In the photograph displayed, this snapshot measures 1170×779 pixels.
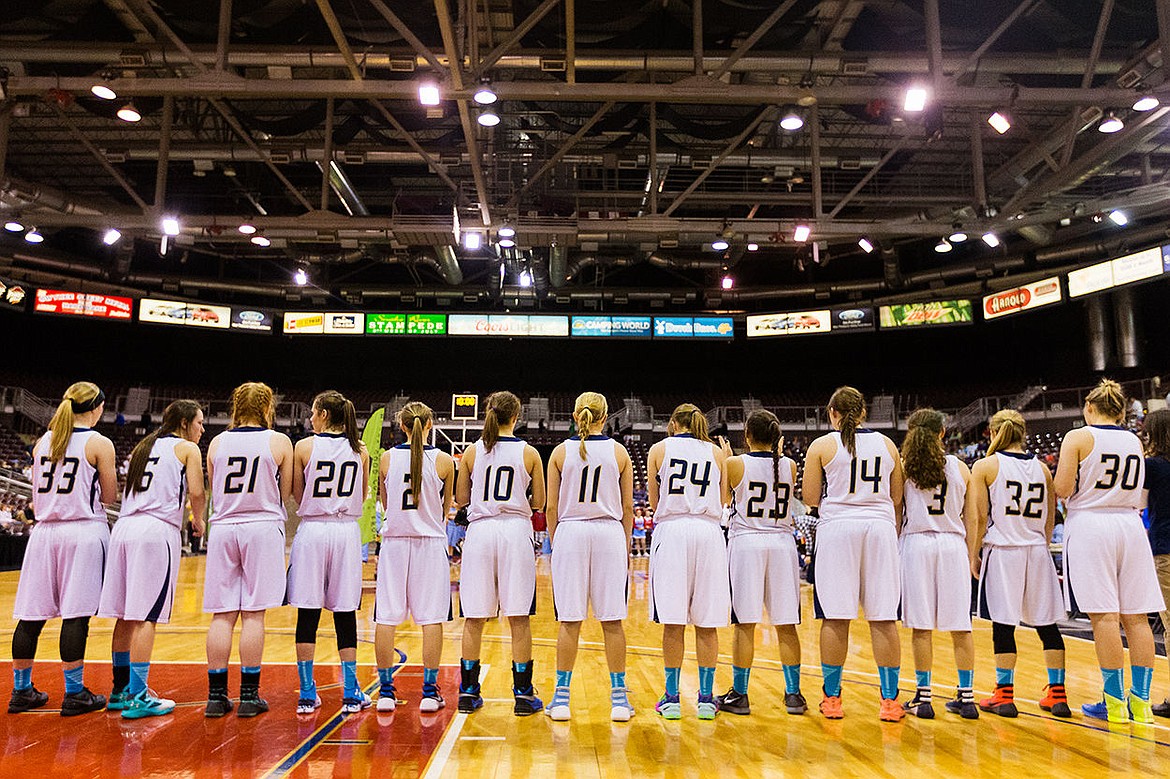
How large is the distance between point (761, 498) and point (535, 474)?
1478 mm

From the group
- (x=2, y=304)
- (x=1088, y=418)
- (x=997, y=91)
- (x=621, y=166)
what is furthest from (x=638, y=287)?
(x=1088, y=418)

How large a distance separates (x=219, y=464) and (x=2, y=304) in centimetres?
2431

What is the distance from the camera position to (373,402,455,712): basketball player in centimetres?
478

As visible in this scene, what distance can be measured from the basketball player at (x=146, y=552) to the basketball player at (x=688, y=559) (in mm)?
2731

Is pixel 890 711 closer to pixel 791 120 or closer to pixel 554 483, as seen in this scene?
pixel 554 483

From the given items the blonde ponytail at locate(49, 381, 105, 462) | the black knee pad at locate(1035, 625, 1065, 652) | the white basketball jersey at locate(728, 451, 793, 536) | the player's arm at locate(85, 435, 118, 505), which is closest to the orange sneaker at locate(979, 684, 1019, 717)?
the black knee pad at locate(1035, 625, 1065, 652)

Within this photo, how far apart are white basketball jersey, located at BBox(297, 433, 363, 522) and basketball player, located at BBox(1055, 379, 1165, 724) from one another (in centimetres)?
449

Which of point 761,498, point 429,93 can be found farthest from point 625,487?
Answer: point 429,93

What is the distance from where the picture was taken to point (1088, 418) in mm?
5254

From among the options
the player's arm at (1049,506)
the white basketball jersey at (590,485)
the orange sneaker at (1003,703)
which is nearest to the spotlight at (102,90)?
the white basketball jersey at (590,485)

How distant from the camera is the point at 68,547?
4.73 metres

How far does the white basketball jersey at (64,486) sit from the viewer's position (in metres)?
4.75

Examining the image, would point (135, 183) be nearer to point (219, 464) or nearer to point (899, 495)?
point (219, 464)

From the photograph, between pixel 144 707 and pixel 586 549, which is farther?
pixel 586 549
